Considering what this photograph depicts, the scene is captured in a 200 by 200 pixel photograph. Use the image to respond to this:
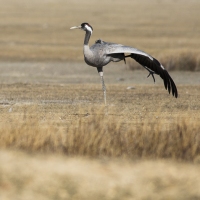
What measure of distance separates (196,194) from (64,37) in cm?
2870

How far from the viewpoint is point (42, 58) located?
26.8 meters

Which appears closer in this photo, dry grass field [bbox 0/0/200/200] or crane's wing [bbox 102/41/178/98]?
dry grass field [bbox 0/0/200/200]

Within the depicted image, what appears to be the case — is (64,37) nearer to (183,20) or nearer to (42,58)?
(42,58)

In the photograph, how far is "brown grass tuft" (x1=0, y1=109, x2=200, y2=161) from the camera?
873 centimetres

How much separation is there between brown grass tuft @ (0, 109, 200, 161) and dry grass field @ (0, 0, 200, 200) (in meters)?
0.01

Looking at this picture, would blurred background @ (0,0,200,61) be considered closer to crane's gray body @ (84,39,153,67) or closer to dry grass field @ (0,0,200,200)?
dry grass field @ (0,0,200,200)

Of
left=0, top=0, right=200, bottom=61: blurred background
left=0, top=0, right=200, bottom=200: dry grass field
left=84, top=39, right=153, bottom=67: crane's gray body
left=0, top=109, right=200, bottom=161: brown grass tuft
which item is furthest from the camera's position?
left=0, top=0, right=200, bottom=61: blurred background

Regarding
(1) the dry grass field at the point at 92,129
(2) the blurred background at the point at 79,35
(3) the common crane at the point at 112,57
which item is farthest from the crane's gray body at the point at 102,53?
(2) the blurred background at the point at 79,35

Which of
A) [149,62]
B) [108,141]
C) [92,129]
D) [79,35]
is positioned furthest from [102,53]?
[79,35]

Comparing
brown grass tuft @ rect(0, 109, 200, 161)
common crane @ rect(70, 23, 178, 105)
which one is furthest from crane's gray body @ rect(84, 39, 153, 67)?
brown grass tuft @ rect(0, 109, 200, 161)

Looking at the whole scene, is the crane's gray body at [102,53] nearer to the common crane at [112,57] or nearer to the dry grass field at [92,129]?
the common crane at [112,57]

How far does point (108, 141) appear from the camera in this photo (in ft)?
29.0

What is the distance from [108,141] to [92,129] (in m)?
0.29

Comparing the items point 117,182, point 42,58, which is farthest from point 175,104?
point 42,58
